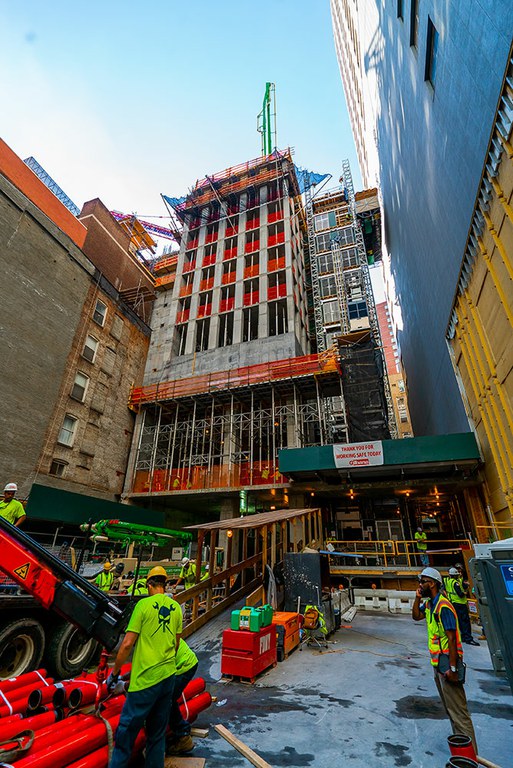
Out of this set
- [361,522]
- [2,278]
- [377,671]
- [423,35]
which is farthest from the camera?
[361,522]

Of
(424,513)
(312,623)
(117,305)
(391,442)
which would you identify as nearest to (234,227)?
(117,305)

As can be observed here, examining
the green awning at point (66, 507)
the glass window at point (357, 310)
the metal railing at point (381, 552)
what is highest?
the glass window at point (357, 310)

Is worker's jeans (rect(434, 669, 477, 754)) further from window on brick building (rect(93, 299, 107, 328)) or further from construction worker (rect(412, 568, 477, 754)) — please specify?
window on brick building (rect(93, 299, 107, 328))

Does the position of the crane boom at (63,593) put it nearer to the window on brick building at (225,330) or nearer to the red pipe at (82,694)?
the red pipe at (82,694)

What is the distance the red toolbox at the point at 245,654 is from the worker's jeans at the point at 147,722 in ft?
12.9

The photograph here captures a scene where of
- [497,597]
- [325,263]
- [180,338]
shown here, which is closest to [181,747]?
[497,597]

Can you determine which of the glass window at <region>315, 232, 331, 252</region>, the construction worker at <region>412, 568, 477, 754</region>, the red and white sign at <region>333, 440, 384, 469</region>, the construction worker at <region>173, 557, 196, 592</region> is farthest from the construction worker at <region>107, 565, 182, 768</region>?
the glass window at <region>315, 232, 331, 252</region>

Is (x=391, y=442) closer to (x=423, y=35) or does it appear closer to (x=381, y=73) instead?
(x=423, y=35)

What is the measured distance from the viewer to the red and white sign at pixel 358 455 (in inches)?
699

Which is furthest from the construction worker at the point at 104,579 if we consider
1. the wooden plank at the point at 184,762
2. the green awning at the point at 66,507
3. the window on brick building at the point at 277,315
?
the window on brick building at the point at 277,315

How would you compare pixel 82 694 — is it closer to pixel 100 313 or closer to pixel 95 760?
pixel 95 760

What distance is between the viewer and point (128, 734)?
355cm

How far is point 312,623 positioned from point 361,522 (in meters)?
15.5

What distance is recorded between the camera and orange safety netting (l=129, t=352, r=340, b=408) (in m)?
Answer: 25.5
